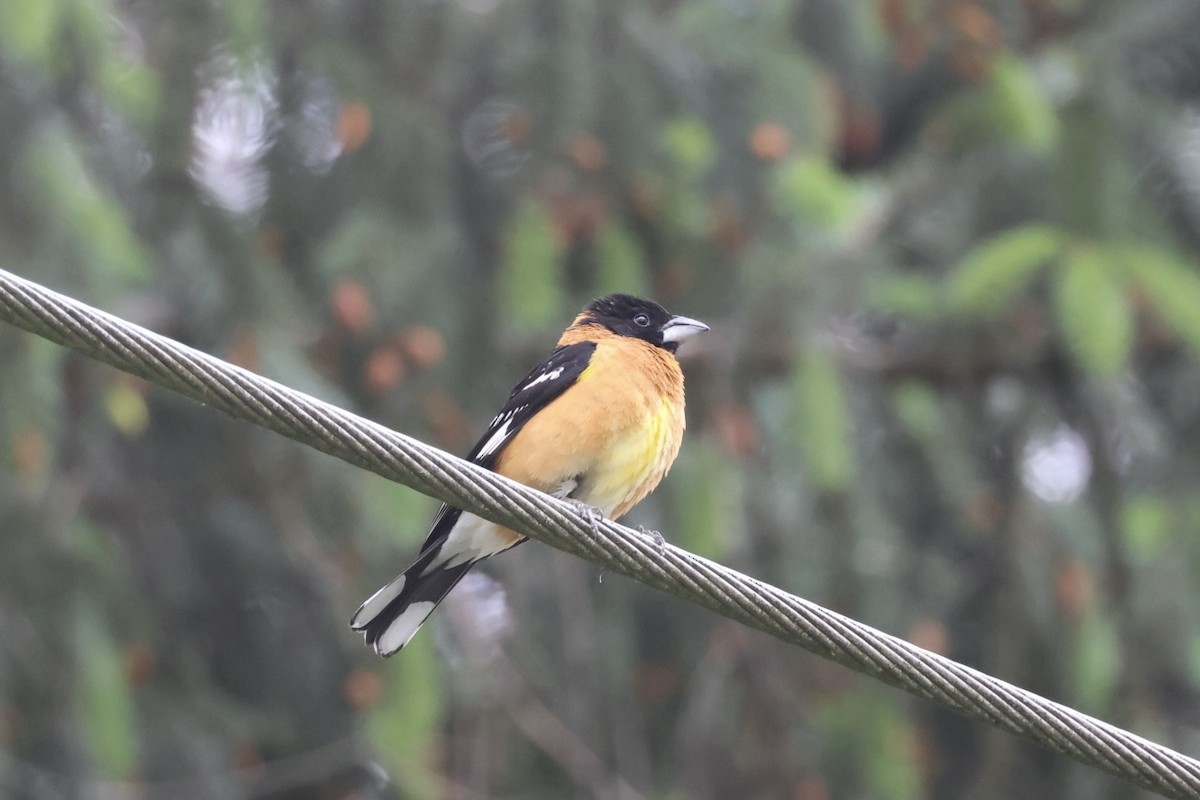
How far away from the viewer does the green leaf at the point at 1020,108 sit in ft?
22.9

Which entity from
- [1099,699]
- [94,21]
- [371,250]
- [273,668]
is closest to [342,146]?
[371,250]

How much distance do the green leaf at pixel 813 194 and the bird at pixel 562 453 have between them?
1340 millimetres

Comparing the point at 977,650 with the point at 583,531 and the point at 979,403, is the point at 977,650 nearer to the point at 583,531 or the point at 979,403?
the point at 979,403

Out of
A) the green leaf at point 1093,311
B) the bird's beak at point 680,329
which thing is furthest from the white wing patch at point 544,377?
the green leaf at point 1093,311

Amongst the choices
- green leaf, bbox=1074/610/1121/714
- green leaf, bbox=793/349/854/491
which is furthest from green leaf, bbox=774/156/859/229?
green leaf, bbox=1074/610/1121/714

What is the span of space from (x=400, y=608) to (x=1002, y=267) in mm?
2862

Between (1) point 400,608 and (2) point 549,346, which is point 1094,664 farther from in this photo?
(1) point 400,608

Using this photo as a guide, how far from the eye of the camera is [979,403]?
9.00 meters

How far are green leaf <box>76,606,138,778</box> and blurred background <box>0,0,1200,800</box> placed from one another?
0.02m

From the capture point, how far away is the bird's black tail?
5.11m

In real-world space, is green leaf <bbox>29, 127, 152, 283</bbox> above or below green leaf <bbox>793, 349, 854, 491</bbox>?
below

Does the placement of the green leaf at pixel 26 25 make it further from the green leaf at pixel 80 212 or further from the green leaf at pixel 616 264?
the green leaf at pixel 616 264

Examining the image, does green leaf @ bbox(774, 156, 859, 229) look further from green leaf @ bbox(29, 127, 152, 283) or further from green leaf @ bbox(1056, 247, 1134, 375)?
green leaf @ bbox(29, 127, 152, 283)

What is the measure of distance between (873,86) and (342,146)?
11.0 feet
